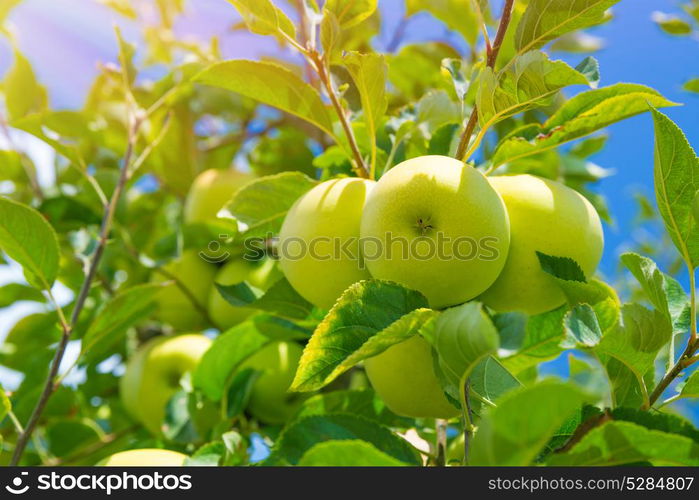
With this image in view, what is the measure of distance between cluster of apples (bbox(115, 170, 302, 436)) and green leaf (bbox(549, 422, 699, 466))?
0.80 metres

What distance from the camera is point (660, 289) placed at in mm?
749

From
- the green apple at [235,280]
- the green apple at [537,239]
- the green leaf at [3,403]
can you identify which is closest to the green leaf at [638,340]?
the green apple at [537,239]

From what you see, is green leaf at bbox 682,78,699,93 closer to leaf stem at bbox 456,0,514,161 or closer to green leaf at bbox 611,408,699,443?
leaf stem at bbox 456,0,514,161

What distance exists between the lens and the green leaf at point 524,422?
0.45 meters

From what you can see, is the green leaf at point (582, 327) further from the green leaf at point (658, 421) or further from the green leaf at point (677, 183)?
the green leaf at point (677, 183)

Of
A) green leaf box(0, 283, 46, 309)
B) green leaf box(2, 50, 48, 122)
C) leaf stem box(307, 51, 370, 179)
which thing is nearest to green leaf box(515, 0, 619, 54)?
leaf stem box(307, 51, 370, 179)

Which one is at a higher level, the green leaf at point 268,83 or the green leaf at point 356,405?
the green leaf at point 268,83

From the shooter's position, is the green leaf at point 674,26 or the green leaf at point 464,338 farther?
the green leaf at point 674,26

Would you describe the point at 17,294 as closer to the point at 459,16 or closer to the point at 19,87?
the point at 19,87

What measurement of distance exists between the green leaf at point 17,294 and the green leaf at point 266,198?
108 centimetres

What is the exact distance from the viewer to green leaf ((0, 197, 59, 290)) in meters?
1.01
